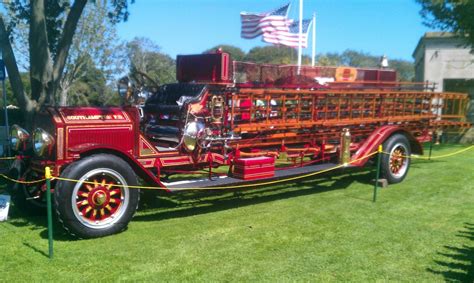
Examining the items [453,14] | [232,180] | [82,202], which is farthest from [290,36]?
[82,202]

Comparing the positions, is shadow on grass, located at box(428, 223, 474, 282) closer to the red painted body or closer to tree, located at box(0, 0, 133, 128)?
the red painted body

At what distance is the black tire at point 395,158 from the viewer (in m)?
8.66

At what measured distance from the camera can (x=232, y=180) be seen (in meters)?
6.68

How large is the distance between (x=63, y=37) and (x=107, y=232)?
4.32 m

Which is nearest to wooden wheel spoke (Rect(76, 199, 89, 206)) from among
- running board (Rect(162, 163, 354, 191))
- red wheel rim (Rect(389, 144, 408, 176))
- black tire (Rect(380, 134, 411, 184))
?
running board (Rect(162, 163, 354, 191))

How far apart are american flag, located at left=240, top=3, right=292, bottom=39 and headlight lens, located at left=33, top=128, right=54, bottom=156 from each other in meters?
13.2

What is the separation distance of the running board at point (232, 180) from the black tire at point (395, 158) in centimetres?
108

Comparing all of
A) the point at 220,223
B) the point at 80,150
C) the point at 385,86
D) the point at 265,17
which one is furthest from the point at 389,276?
the point at 265,17

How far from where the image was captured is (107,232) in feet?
18.0

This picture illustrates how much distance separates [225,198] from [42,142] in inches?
122

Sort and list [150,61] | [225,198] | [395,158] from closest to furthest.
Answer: [225,198] → [395,158] → [150,61]

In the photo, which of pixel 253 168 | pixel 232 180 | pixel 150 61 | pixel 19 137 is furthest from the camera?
pixel 150 61

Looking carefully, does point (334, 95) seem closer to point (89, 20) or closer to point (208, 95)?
Answer: point (208, 95)

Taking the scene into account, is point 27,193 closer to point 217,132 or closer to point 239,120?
point 217,132
